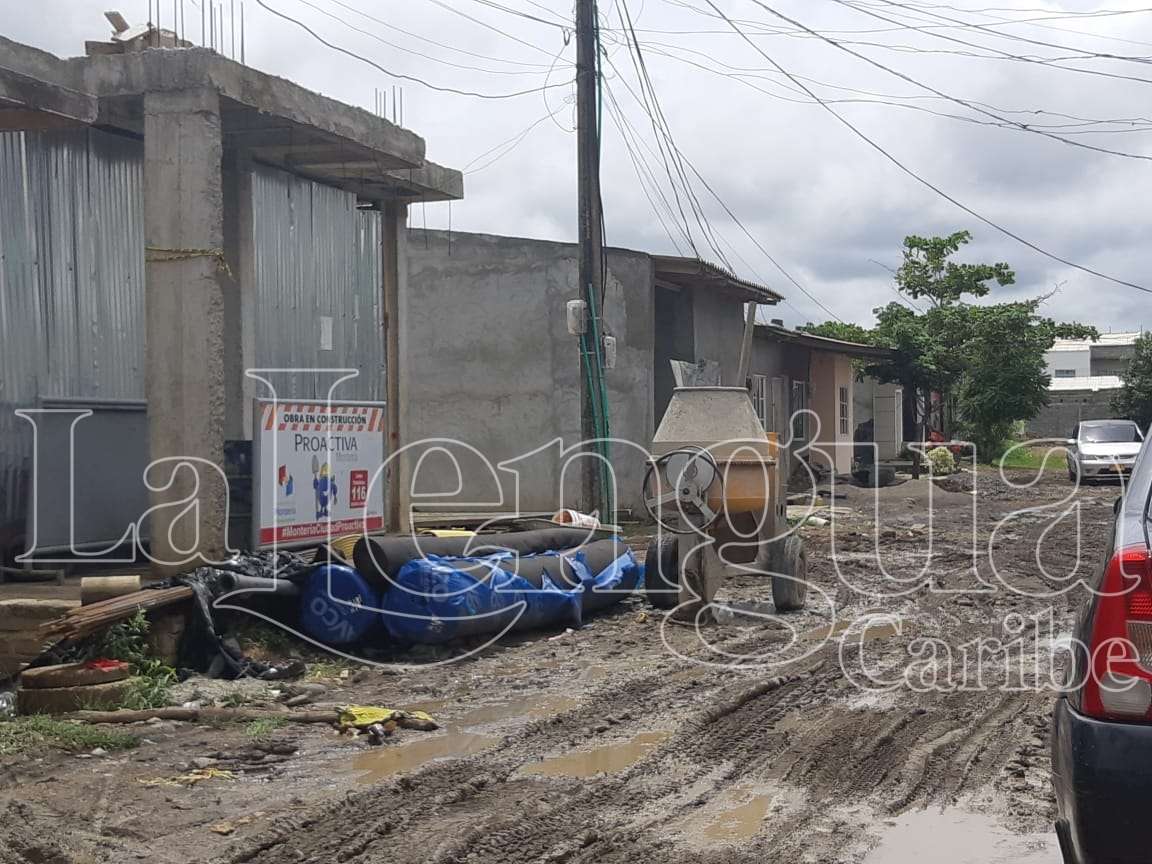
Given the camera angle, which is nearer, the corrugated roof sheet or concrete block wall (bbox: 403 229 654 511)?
concrete block wall (bbox: 403 229 654 511)

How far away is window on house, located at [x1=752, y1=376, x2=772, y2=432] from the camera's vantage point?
26.6m

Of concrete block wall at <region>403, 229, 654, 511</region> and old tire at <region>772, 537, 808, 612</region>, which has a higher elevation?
concrete block wall at <region>403, 229, 654, 511</region>

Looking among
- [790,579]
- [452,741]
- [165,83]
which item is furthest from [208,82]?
[790,579]

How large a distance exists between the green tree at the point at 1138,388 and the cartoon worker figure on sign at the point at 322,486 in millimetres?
38327

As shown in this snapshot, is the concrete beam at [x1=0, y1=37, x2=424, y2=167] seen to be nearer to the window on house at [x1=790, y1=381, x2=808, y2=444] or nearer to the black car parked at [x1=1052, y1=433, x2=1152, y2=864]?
the black car parked at [x1=1052, y1=433, x2=1152, y2=864]

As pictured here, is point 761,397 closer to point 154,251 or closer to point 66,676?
point 154,251

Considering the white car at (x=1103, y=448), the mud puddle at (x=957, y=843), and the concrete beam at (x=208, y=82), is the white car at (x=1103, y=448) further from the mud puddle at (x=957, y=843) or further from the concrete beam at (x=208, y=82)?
the mud puddle at (x=957, y=843)

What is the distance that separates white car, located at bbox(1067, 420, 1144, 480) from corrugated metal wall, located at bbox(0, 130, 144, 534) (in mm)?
23811

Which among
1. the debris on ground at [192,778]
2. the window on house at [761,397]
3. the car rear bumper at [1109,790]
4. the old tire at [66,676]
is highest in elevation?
the window on house at [761,397]

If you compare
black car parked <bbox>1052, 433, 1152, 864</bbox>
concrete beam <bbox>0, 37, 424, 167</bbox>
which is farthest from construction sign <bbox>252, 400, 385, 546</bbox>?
black car parked <bbox>1052, 433, 1152, 864</bbox>

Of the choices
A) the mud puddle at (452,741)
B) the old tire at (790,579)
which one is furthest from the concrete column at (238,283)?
the old tire at (790,579)

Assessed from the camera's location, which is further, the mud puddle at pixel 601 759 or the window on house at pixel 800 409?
the window on house at pixel 800 409

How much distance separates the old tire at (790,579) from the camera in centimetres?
1080

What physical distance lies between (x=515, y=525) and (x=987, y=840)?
7372mm
